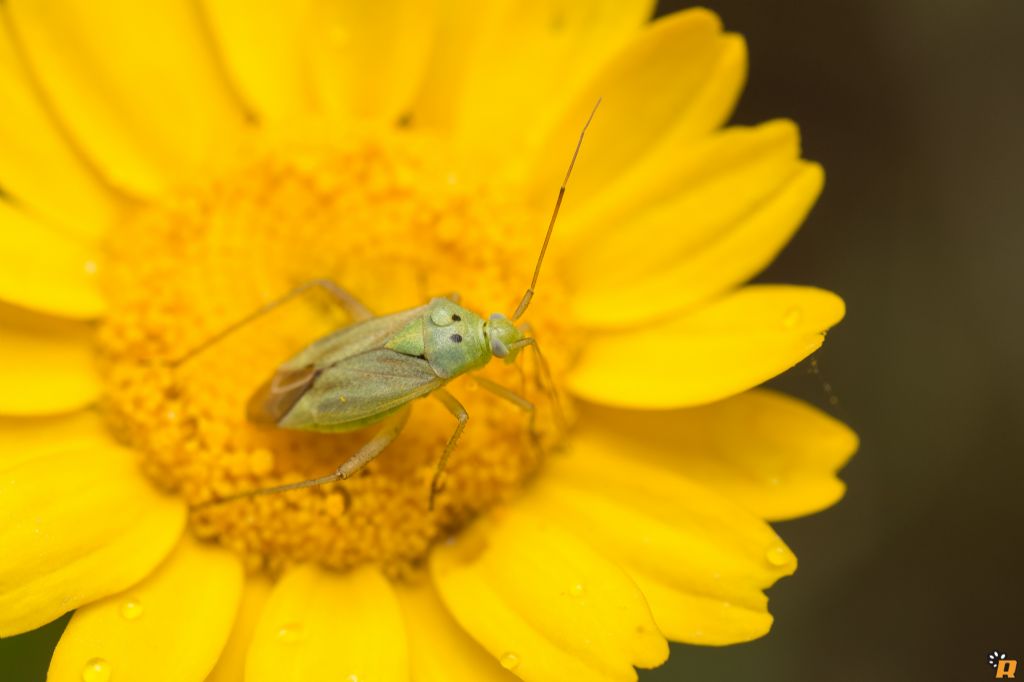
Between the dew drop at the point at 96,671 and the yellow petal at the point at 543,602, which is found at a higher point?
the yellow petal at the point at 543,602

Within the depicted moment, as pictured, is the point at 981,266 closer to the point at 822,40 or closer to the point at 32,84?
the point at 822,40

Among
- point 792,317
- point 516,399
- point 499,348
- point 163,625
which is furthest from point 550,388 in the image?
point 163,625

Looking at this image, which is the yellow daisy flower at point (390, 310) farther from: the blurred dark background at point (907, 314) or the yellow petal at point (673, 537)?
the blurred dark background at point (907, 314)

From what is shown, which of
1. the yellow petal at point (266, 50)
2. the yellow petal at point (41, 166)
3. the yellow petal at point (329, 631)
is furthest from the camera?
the yellow petal at point (266, 50)

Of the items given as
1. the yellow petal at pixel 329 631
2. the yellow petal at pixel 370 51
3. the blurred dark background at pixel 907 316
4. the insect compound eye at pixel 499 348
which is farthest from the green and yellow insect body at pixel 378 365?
the blurred dark background at pixel 907 316

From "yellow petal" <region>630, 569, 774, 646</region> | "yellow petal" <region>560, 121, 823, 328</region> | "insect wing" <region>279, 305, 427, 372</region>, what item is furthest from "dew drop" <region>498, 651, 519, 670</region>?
"yellow petal" <region>560, 121, 823, 328</region>

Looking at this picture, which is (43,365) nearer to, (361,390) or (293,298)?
(293,298)

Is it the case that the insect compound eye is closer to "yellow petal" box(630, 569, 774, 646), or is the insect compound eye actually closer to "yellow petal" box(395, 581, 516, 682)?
"yellow petal" box(395, 581, 516, 682)
